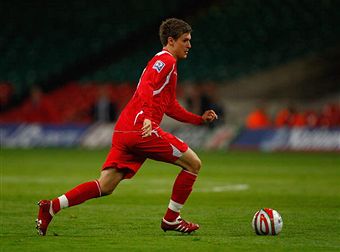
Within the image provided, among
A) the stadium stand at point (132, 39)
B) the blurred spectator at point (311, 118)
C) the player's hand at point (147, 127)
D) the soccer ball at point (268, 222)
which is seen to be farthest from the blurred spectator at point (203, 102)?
the player's hand at point (147, 127)

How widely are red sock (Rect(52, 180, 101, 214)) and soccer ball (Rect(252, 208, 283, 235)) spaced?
1665 millimetres

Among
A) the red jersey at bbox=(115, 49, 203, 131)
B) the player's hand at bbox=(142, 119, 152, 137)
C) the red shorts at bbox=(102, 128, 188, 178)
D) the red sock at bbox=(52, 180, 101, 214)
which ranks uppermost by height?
the red jersey at bbox=(115, 49, 203, 131)

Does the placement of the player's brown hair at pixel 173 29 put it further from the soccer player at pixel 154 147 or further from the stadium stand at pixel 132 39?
the stadium stand at pixel 132 39

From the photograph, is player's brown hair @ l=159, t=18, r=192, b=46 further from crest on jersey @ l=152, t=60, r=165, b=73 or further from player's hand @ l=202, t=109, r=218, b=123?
player's hand @ l=202, t=109, r=218, b=123

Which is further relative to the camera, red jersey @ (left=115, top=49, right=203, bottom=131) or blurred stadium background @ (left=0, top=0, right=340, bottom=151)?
blurred stadium background @ (left=0, top=0, right=340, bottom=151)

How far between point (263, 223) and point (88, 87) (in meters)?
25.5

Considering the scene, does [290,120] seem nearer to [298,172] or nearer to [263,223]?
[298,172]

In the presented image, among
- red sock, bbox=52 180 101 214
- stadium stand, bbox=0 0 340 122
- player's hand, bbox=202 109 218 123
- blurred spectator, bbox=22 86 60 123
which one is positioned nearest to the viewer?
red sock, bbox=52 180 101 214

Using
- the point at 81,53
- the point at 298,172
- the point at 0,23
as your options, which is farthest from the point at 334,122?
the point at 0,23

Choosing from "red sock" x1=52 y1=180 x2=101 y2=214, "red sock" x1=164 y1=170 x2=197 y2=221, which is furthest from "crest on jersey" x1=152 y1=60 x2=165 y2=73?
"red sock" x1=52 y1=180 x2=101 y2=214

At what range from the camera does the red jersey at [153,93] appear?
894 centimetres

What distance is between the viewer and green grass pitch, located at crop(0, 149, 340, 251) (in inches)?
339

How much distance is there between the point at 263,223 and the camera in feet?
30.2

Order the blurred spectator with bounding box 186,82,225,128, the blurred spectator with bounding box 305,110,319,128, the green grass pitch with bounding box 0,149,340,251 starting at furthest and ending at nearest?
the blurred spectator with bounding box 186,82,225,128, the blurred spectator with bounding box 305,110,319,128, the green grass pitch with bounding box 0,149,340,251
